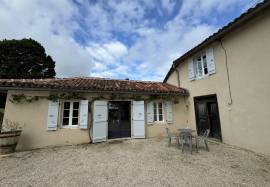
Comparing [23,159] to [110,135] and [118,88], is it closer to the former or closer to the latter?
[110,135]

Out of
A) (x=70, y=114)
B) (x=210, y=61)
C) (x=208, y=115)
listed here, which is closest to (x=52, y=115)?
(x=70, y=114)

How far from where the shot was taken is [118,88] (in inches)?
301

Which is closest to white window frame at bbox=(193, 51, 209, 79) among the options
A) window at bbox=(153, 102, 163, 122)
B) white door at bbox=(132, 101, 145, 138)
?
window at bbox=(153, 102, 163, 122)

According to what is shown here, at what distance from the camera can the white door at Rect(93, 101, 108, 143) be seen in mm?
7211

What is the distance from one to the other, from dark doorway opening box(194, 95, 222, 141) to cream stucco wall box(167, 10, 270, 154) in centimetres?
41

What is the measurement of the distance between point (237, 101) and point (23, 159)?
8.82m

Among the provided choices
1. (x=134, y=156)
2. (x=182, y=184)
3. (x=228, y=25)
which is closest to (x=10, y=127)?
(x=134, y=156)

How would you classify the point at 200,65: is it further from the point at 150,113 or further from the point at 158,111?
the point at 150,113

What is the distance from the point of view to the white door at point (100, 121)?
23.7 feet

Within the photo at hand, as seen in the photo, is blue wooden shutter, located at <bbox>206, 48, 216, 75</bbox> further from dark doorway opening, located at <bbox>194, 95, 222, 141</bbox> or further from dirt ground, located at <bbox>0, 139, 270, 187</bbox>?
dirt ground, located at <bbox>0, 139, 270, 187</bbox>

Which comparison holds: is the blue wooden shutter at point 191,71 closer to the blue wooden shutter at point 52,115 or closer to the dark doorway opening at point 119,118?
the dark doorway opening at point 119,118

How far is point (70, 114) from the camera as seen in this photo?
7.06m

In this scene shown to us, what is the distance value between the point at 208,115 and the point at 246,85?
2655mm

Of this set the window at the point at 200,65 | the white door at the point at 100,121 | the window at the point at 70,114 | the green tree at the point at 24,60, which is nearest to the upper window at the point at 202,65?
the window at the point at 200,65
